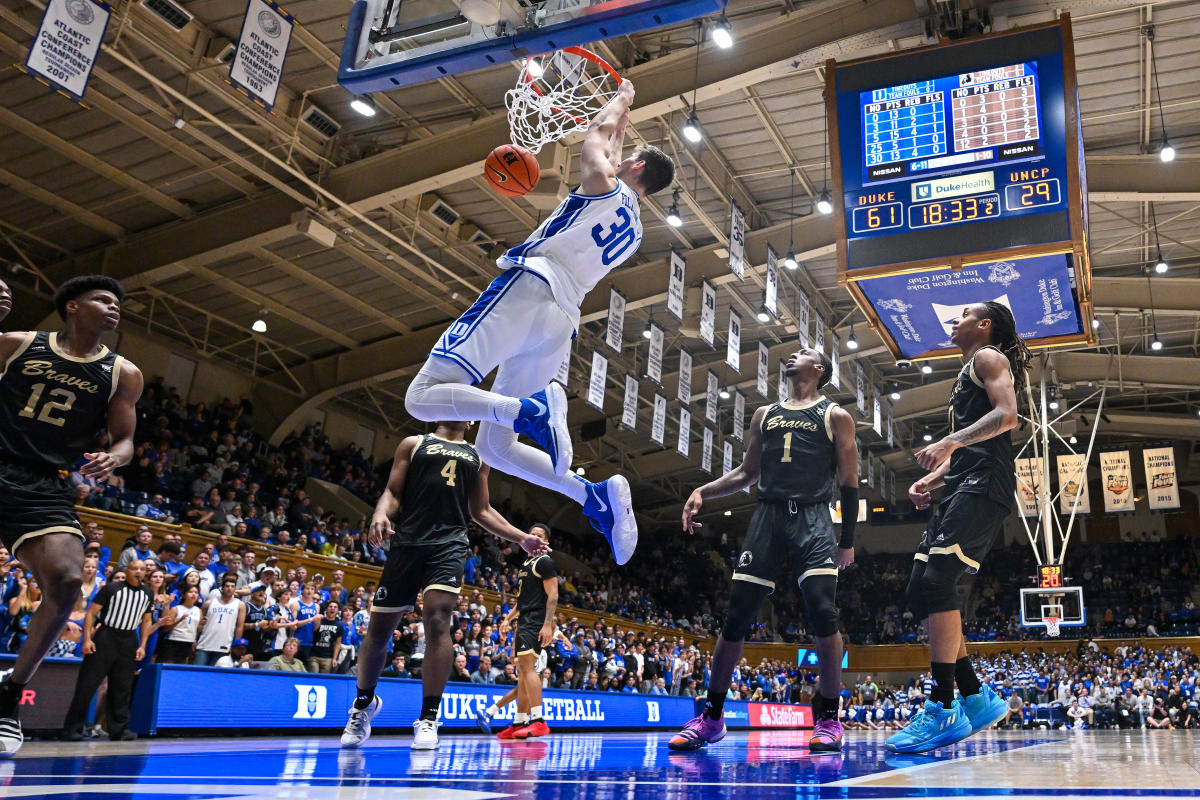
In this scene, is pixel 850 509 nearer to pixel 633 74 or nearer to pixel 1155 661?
pixel 633 74

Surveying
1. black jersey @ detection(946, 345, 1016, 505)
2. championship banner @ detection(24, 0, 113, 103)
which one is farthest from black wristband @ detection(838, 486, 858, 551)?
championship banner @ detection(24, 0, 113, 103)

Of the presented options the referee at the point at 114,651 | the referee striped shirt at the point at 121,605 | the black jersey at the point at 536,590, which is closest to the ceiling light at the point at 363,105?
the referee at the point at 114,651

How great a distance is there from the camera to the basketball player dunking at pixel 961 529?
13.5ft

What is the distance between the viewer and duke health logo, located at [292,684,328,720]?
8.48m

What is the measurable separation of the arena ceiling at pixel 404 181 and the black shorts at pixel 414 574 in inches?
384

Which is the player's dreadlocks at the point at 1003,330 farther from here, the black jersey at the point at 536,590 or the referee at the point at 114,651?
the referee at the point at 114,651

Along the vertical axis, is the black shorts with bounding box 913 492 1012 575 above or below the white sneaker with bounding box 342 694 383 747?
above

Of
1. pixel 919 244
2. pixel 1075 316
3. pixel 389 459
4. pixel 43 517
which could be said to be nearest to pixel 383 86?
pixel 43 517

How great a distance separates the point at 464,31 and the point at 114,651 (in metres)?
5.61

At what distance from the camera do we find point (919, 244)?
31.2 ft

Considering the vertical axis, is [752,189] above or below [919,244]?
above

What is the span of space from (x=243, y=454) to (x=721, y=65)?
13195 mm

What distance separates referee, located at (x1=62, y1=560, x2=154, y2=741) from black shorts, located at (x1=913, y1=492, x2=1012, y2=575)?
238 inches

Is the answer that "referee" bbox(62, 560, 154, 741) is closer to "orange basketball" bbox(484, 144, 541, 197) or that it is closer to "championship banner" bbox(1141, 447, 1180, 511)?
"orange basketball" bbox(484, 144, 541, 197)
